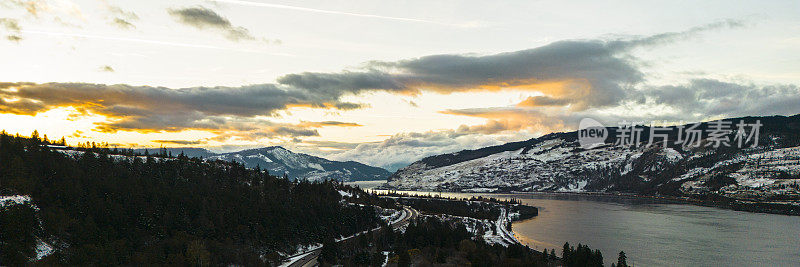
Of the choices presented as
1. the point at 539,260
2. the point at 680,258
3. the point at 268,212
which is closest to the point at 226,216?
the point at 268,212

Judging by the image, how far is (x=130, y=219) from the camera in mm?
143375

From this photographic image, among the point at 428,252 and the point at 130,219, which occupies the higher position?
the point at 130,219

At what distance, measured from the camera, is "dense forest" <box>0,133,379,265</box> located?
379 ft

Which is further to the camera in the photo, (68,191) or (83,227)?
(68,191)

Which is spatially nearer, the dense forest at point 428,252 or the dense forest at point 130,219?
the dense forest at point 130,219

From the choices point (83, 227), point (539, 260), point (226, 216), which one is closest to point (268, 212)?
point (226, 216)

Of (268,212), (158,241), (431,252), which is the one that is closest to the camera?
(158,241)

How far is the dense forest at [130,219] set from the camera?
4550 inches

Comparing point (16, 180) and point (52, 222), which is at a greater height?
point (16, 180)

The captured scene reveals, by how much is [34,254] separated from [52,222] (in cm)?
1547

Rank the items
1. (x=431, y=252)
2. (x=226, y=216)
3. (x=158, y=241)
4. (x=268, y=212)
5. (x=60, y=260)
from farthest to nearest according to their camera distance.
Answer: (x=268, y=212)
(x=226, y=216)
(x=431, y=252)
(x=158, y=241)
(x=60, y=260)

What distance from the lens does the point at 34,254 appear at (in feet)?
362

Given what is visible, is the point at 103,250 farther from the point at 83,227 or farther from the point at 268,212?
the point at 268,212

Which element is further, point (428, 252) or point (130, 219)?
point (428, 252)
